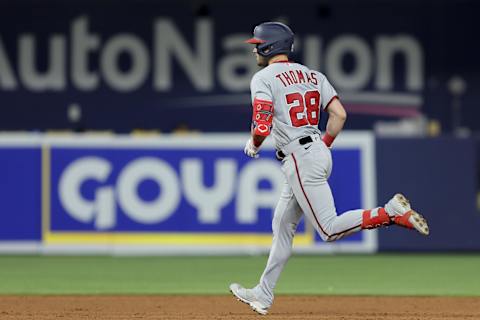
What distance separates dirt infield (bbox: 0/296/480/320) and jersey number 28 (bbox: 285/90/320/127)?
1.40 m

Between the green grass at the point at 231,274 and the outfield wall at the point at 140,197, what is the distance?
0.80ft

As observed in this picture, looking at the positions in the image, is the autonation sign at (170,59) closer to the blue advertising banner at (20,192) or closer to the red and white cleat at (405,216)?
the blue advertising banner at (20,192)

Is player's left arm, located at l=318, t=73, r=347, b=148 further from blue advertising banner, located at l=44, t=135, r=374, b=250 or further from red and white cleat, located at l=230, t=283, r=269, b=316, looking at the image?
blue advertising banner, located at l=44, t=135, r=374, b=250

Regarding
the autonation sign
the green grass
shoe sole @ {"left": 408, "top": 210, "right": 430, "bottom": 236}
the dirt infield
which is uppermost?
the autonation sign

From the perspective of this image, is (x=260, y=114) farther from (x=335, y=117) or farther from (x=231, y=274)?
(x=231, y=274)

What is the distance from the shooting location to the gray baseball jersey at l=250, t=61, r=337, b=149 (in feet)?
26.8

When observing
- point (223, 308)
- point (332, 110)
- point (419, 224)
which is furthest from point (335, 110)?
point (223, 308)

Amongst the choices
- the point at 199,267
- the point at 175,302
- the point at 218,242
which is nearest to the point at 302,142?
the point at 175,302

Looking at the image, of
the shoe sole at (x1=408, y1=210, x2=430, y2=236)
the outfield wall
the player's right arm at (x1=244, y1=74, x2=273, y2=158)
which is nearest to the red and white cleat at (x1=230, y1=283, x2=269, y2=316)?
the player's right arm at (x1=244, y1=74, x2=273, y2=158)

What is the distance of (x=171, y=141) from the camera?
48.0 ft

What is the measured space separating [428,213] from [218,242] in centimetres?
258

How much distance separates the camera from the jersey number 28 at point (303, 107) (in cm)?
821

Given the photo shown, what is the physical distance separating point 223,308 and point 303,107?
199cm

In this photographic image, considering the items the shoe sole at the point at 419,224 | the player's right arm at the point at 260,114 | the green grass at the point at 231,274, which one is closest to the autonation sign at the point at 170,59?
the green grass at the point at 231,274
